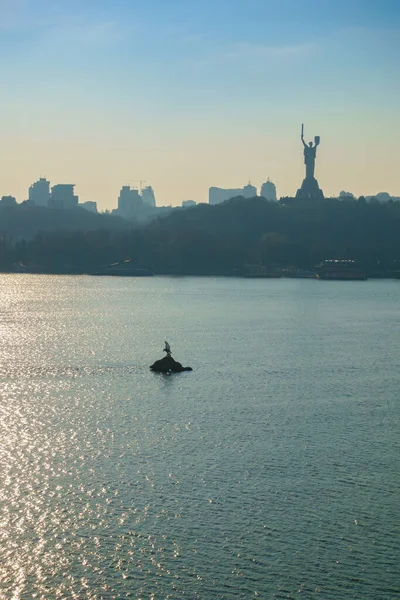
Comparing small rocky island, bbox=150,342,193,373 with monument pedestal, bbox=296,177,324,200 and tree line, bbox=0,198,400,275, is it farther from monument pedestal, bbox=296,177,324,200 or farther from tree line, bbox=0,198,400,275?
monument pedestal, bbox=296,177,324,200

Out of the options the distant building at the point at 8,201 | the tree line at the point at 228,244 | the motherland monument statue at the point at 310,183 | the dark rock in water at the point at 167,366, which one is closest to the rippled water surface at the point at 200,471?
the dark rock in water at the point at 167,366

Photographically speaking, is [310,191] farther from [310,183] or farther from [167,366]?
[167,366]

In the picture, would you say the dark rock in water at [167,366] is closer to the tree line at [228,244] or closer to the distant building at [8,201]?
the tree line at [228,244]

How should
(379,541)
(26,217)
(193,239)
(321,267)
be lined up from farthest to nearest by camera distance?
(26,217), (193,239), (321,267), (379,541)

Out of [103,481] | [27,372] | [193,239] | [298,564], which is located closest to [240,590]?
[298,564]

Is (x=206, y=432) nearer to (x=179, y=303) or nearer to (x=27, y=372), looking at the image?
(x=27, y=372)

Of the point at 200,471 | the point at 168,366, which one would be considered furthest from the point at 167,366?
the point at 200,471

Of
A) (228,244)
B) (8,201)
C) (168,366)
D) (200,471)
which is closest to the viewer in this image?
(200,471)
